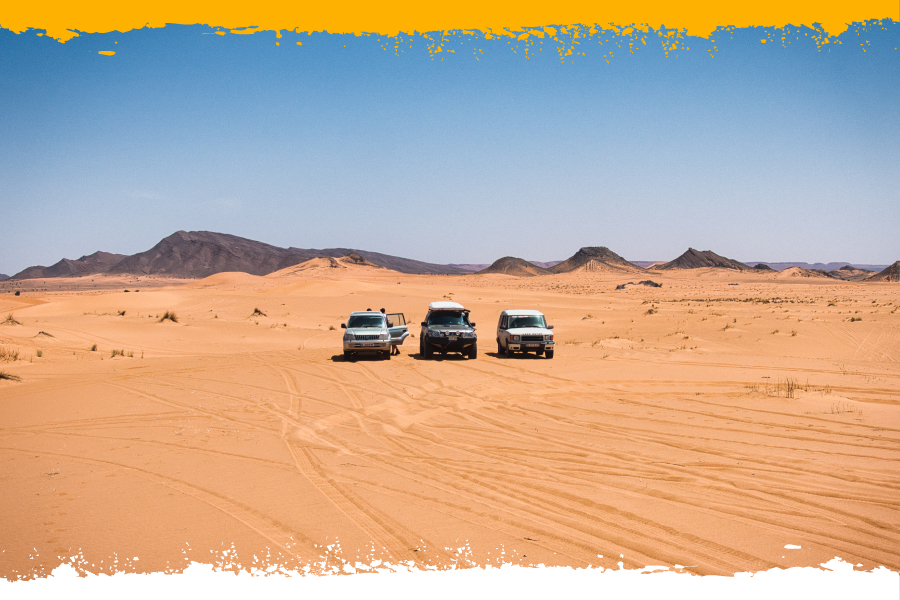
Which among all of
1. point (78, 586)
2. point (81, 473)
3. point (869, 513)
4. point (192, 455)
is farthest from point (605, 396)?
point (78, 586)

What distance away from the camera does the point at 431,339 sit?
2031 centimetres

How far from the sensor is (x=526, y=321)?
21.6 meters

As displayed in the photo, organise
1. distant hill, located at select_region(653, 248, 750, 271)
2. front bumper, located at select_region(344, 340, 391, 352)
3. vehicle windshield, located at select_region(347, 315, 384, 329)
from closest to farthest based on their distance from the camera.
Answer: front bumper, located at select_region(344, 340, 391, 352), vehicle windshield, located at select_region(347, 315, 384, 329), distant hill, located at select_region(653, 248, 750, 271)

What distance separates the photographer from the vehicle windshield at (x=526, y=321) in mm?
21344

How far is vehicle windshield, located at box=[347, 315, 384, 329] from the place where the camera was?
68.6 ft

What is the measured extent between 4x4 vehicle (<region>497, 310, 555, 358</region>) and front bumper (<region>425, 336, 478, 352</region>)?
137cm

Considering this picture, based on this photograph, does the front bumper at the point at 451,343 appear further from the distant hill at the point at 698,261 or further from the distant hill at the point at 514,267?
the distant hill at the point at 698,261

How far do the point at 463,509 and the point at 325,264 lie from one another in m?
134

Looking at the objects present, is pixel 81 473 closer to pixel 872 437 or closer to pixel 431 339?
pixel 872 437

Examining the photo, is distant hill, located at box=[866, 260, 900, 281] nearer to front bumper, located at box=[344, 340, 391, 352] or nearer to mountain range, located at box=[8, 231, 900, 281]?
mountain range, located at box=[8, 231, 900, 281]

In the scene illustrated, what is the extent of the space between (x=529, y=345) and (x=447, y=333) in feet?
9.16

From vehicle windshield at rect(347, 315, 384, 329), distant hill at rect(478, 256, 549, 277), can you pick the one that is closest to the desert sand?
vehicle windshield at rect(347, 315, 384, 329)

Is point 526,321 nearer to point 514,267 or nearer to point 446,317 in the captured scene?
point 446,317

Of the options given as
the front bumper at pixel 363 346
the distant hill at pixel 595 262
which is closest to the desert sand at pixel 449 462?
the front bumper at pixel 363 346
